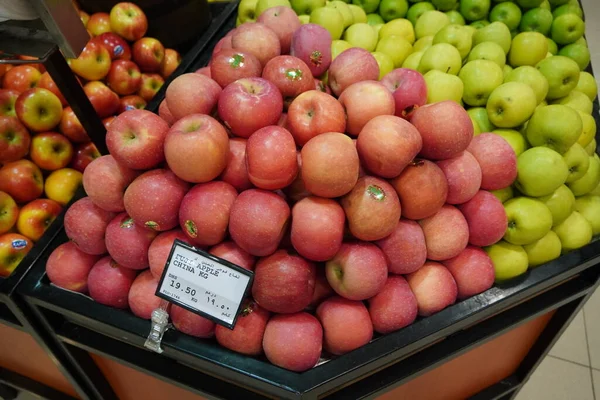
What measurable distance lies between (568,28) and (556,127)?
2.37 ft

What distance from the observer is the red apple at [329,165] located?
91 centimetres

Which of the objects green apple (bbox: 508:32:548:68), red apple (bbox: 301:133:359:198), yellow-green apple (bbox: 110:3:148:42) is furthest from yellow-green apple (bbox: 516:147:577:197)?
yellow-green apple (bbox: 110:3:148:42)

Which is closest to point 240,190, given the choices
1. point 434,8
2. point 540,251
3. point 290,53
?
point 290,53

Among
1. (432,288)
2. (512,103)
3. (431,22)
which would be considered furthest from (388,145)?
(431,22)

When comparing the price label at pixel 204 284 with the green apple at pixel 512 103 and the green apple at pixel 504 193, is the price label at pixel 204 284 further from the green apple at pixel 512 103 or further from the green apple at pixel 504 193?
the green apple at pixel 512 103

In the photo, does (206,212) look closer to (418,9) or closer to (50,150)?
(50,150)

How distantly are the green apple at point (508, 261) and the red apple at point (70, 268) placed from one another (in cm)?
108

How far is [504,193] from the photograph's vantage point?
127 cm

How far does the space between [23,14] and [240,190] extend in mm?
669

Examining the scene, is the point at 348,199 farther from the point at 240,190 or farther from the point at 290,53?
the point at 290,53

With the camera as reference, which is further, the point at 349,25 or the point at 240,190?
the point at 349,25

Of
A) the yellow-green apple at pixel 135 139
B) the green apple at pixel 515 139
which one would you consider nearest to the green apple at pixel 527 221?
the green apple at pixel 515 139

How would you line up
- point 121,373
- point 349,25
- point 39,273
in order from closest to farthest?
point 39,273 → point 121,373 → point 349,25

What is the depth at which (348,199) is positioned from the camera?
97cm
